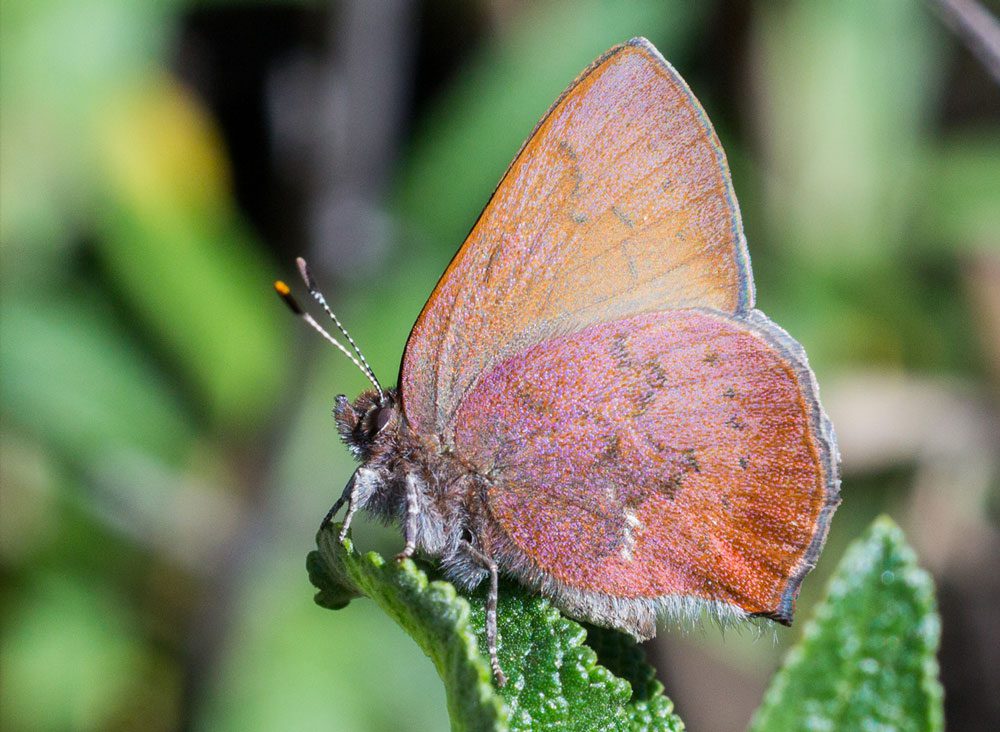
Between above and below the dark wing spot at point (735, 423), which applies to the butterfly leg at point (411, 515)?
above

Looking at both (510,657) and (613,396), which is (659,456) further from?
(510,657)

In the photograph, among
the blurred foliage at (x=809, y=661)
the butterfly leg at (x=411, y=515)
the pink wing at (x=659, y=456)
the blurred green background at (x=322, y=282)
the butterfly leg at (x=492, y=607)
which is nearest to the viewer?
the blurred foliage at (x=809, y=661)

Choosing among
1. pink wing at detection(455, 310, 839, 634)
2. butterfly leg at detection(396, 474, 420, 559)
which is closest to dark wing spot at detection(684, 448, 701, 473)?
pink wing at detection(455, 310, 839, 634)

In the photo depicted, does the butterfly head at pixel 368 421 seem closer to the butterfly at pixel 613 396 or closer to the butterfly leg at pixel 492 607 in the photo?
the butterfly at pixel 613 396

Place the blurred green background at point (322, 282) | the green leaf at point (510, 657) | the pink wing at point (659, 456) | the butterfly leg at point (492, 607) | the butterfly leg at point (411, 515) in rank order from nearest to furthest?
the green leaf at point (510, 657)
the butterfly leg at point (492, 607)
the butterfly leg at point (411, 515)
the pink wing at point (659, 456)
the blurred green background at point (322, 282)

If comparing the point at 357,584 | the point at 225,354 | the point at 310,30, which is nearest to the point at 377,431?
the point at 357,584

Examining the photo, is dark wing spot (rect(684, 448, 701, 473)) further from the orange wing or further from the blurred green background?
the blurred green background

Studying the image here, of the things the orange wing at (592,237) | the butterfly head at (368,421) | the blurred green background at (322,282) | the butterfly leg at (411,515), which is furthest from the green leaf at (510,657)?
the blurred green background at (322,282)
